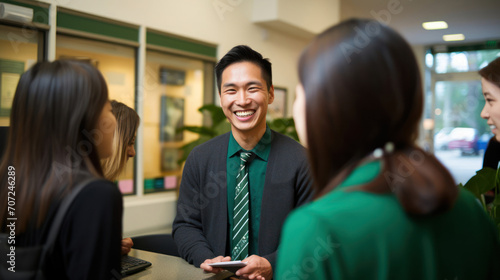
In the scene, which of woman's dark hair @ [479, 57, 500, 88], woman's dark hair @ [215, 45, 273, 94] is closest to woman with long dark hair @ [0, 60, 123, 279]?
woman's dark hair @ [215, 45, 273, 94]

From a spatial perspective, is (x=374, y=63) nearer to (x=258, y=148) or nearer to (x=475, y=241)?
(x=475, y=241)

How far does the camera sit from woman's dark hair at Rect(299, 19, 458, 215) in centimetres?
73

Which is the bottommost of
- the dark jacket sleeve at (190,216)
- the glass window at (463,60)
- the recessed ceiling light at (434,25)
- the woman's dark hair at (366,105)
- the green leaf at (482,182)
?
the dark jacket sleeve at (190,216)

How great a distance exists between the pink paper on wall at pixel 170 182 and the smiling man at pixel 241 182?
3166 mm

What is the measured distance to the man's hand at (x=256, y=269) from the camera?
1.66 metres

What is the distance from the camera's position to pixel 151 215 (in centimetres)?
480

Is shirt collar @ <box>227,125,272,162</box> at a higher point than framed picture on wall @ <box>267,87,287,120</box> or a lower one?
lower

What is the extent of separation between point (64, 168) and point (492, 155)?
2.97 metres

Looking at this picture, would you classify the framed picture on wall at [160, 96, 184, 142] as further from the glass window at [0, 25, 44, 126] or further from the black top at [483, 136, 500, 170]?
the black top at [483, 136, 500, 170]

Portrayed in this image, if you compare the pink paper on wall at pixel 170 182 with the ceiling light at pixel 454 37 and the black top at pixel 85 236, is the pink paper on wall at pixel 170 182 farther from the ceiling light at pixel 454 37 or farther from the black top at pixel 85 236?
the ceiling light at pixel 454 37

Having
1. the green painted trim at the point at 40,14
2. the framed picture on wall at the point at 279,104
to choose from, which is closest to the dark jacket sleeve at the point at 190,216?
the green painted trim at the point at 40,14

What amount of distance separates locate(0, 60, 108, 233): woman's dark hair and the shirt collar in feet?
3.35

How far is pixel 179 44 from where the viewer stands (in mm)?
5129

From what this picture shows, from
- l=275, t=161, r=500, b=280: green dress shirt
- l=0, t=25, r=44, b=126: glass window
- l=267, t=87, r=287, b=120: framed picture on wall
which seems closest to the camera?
l=275, t=161, r=500, b=280: green dress shirt
